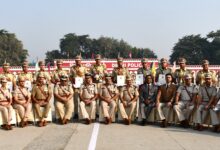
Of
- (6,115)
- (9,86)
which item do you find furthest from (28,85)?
(6,115)

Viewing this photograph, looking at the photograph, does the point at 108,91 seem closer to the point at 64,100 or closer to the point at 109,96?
the point at 109,96

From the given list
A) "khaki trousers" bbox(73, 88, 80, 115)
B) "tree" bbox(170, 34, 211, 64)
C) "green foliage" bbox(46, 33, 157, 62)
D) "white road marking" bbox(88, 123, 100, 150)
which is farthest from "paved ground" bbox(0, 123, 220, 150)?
"green foliage" bbox(46, 33, 157, 62)

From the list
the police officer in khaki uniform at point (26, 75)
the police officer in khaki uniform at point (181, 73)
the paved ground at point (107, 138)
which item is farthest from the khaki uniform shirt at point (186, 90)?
the police officer in khaki uniform at point (26, 75)

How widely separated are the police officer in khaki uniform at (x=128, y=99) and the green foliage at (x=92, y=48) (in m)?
98.6

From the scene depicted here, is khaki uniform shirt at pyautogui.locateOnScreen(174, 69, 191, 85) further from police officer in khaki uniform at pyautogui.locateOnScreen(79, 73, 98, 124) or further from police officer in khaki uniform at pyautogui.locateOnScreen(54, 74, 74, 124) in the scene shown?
police officer in khaki uniform at pyautogui.locateOnScreen(54, 74, 74, 124)

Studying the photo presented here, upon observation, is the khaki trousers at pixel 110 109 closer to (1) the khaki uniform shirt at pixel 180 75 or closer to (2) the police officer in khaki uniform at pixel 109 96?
(2) the police officer in khaki uniform at pixel 109 96

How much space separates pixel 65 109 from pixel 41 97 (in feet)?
2.66

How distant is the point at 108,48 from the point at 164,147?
10599 centimetres

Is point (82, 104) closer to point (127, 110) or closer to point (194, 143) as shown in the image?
point (127, 110)

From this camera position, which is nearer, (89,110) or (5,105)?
(5,105)

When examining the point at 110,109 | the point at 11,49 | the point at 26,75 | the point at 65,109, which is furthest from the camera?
the point at 11,49

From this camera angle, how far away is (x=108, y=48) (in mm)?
114125

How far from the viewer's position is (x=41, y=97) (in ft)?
39.2

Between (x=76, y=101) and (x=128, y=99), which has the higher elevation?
(x=128, y=99)
